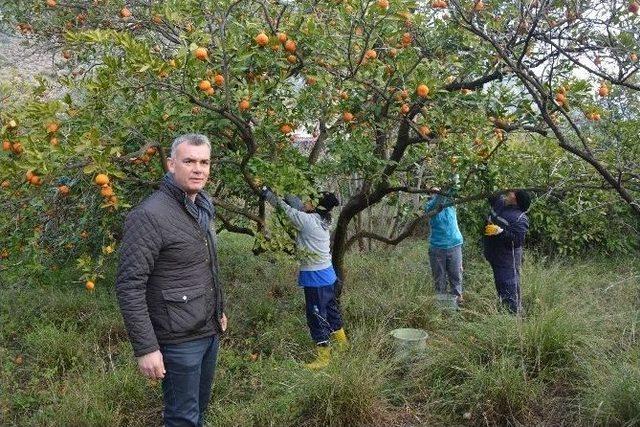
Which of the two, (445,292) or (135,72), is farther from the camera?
(445,292)

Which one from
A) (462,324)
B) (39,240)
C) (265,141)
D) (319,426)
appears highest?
(265,141)

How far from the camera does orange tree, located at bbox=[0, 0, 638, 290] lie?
3074mm

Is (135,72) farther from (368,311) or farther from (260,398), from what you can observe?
(368,311)

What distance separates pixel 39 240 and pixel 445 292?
12.4 feet

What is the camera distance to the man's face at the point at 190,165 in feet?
8.83

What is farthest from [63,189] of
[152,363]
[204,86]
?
[152,363]

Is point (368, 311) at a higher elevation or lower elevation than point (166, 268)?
lower

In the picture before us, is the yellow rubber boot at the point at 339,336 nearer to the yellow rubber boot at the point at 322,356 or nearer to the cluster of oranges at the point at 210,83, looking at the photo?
the yellow rubber boot at the point at 322,356

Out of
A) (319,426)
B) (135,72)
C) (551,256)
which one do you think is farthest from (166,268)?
(551,256)

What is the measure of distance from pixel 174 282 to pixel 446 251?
3572 millimetres

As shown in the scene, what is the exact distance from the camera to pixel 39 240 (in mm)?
3957

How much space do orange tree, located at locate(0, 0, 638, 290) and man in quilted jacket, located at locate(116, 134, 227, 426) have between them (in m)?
0.49

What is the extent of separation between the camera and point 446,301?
5219 mm

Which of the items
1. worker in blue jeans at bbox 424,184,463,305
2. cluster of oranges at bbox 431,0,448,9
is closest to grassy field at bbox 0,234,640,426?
worker in blue jeans at bbox 424,184,463,305
